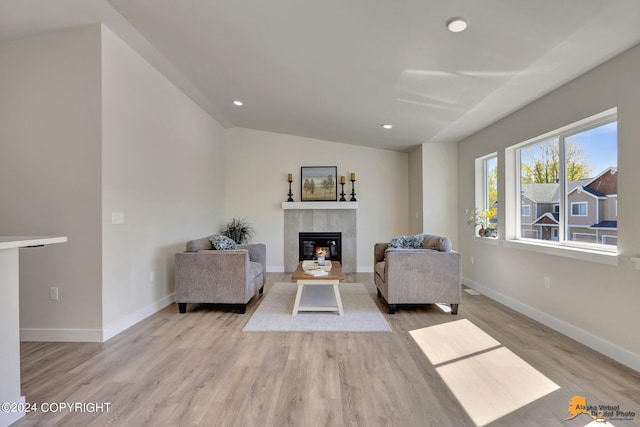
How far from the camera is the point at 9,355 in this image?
169cm

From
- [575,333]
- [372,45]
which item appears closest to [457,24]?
[372,45]

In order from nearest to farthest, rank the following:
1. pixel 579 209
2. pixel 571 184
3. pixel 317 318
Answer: pixel 579 209, pixel 571 184, pixel 317 318

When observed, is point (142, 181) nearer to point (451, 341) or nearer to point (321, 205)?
point (321, 205)

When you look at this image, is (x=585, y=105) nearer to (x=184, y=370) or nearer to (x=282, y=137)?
(x=184, y=370)

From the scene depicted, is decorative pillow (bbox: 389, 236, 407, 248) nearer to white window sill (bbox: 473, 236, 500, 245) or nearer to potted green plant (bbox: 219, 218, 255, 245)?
white window sill (bbox: 473, 236, 500, 245)

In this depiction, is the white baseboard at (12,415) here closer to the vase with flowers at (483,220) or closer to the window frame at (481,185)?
the vase with flowers at (483,220)

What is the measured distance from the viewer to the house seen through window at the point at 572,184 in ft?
8.77

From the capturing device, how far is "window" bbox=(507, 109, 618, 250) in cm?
267

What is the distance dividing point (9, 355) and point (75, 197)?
1554 millimetres

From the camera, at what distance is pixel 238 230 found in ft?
19.6

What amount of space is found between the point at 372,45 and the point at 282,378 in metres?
2.72

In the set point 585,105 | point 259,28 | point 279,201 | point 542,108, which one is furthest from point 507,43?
point 279,201

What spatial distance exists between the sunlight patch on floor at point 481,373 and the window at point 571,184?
55.2 inches

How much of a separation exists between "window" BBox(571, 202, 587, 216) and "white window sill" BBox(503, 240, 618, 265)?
0.35 meters
